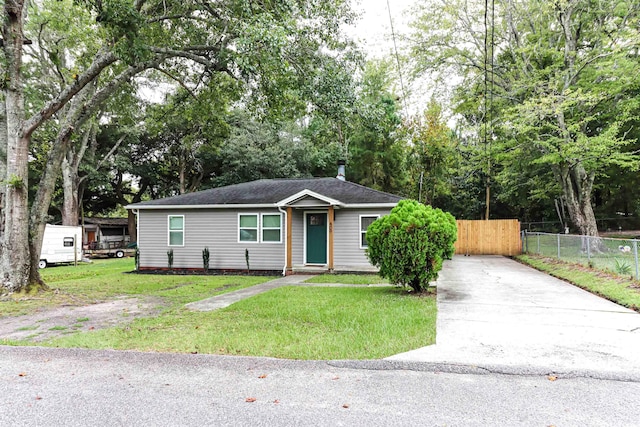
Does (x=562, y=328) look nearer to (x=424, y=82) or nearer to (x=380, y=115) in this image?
(x=380, y=115)

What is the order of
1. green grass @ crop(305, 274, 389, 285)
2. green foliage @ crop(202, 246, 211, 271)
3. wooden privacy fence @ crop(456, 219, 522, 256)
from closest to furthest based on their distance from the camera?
green grass @ crop(305, 274, 389, 285) < green foliage @ crop(202, 246, 211, 271) < wooden privacy fence @ crop(456, 219, 522, 256)

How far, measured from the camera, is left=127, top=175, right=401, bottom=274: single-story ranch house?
12555 millimetres

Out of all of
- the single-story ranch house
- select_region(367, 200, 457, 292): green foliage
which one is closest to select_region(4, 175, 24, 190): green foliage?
the single-story ranch house

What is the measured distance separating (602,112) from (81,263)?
26.4m

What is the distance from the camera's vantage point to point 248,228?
44.8 feet

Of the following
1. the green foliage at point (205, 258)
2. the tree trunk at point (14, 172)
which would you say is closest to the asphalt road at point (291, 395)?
the tree trunk at point (14, 172)

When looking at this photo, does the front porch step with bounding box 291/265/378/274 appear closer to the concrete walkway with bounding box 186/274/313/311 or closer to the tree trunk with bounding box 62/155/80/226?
the concrete walkway with bounding box 186/274/313/311

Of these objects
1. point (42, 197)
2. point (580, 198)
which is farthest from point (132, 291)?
point (580, 198)

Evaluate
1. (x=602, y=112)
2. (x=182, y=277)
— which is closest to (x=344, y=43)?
(x=182, y=277)

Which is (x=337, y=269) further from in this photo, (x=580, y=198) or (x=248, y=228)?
(x=580, y=198)

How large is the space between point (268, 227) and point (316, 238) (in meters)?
1.75

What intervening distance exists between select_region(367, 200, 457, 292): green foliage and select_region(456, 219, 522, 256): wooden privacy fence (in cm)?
1219

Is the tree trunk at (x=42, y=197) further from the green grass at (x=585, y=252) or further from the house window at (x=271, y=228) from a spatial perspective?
the green grass at (x=585, y=252)

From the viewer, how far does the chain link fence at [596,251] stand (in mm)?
8758
